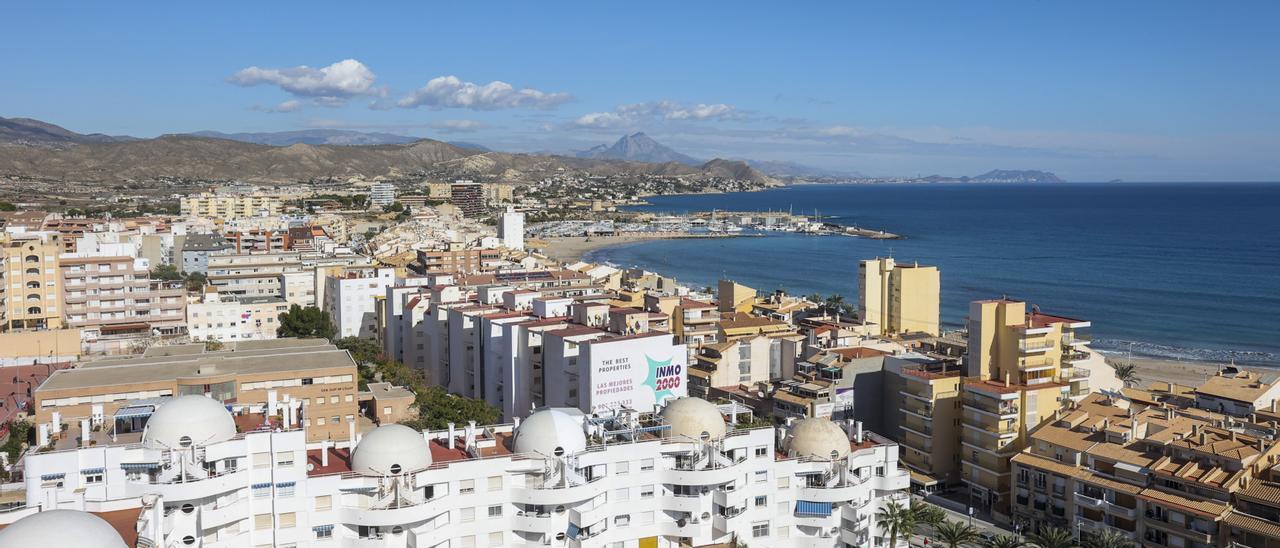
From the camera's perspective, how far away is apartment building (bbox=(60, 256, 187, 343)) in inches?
1538

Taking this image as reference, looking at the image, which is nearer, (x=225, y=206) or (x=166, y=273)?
(x=166, y=273)

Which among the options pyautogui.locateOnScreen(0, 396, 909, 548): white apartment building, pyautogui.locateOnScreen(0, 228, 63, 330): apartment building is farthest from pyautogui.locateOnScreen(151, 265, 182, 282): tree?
pyautogui.locateOnScreen(0, 396, 909, 548): white apartment building

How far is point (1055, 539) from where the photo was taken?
1883 cm

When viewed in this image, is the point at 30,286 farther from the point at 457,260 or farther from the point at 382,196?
the point at 382,196

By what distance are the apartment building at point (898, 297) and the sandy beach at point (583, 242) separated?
47540 mm

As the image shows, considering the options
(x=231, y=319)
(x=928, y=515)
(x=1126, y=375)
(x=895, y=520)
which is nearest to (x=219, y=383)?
(x=895, y=520)

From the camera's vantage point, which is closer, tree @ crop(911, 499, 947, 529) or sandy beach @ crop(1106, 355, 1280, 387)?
tree @ crop(911, 499, 947, 529)

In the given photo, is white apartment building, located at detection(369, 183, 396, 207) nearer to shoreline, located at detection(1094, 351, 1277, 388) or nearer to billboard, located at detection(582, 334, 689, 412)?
shoreline, located at detection(1094, 351, 1277, 388)

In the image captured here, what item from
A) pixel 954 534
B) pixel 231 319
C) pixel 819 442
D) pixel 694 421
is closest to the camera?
pixel 694 421

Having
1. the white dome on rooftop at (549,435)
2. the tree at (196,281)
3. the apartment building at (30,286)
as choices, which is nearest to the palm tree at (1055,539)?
the white dome on rooftop at (549,435)

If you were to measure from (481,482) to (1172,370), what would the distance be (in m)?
35.1

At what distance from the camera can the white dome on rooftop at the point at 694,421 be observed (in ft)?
59.1

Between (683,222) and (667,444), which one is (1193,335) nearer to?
(667,444)

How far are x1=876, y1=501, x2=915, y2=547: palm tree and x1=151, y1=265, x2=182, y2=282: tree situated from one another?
4720 cm
